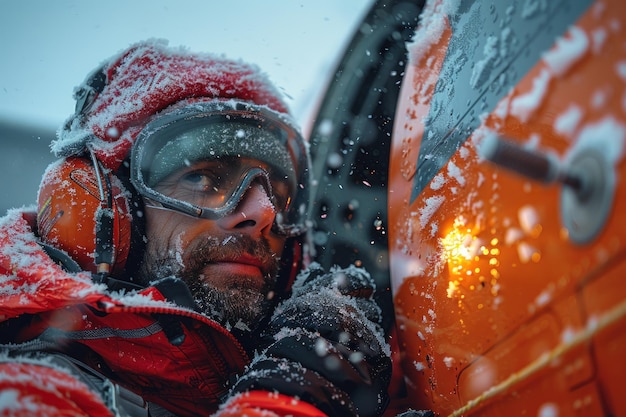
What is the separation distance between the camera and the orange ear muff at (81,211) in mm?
1632

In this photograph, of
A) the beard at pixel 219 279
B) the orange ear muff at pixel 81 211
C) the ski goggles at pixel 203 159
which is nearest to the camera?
the orange ear muff at pixel 81 211

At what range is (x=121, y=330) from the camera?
1.40 metres

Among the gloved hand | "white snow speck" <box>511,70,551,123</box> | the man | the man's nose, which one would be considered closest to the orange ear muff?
the man

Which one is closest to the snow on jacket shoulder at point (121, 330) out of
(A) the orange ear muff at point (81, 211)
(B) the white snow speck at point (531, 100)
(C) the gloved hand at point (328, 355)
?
(A) the orange ear muff at point (81, 211)

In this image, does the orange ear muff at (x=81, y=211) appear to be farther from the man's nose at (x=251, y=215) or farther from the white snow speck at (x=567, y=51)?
the white snow speck at (x=567, y=51)

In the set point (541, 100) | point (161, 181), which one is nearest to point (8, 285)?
point (161, 181)

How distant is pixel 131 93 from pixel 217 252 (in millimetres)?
815

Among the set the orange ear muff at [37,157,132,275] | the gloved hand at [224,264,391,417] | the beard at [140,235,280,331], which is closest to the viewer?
the gloved hand at [224,264,391,417]

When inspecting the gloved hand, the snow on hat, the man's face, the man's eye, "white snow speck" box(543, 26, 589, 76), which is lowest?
the gloved hand

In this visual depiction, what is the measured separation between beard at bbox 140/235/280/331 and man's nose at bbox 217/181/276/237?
0.15 feet

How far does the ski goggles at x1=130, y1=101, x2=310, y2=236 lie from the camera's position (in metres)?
1.89

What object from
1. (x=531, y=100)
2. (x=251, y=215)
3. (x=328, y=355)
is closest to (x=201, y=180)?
(x=251, y=215)

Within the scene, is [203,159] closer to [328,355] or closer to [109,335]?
[109,335]

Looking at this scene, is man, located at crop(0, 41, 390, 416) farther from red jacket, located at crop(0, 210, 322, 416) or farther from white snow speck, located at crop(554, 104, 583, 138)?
white snow speck, located at crop(554, 104, 583, 138)
